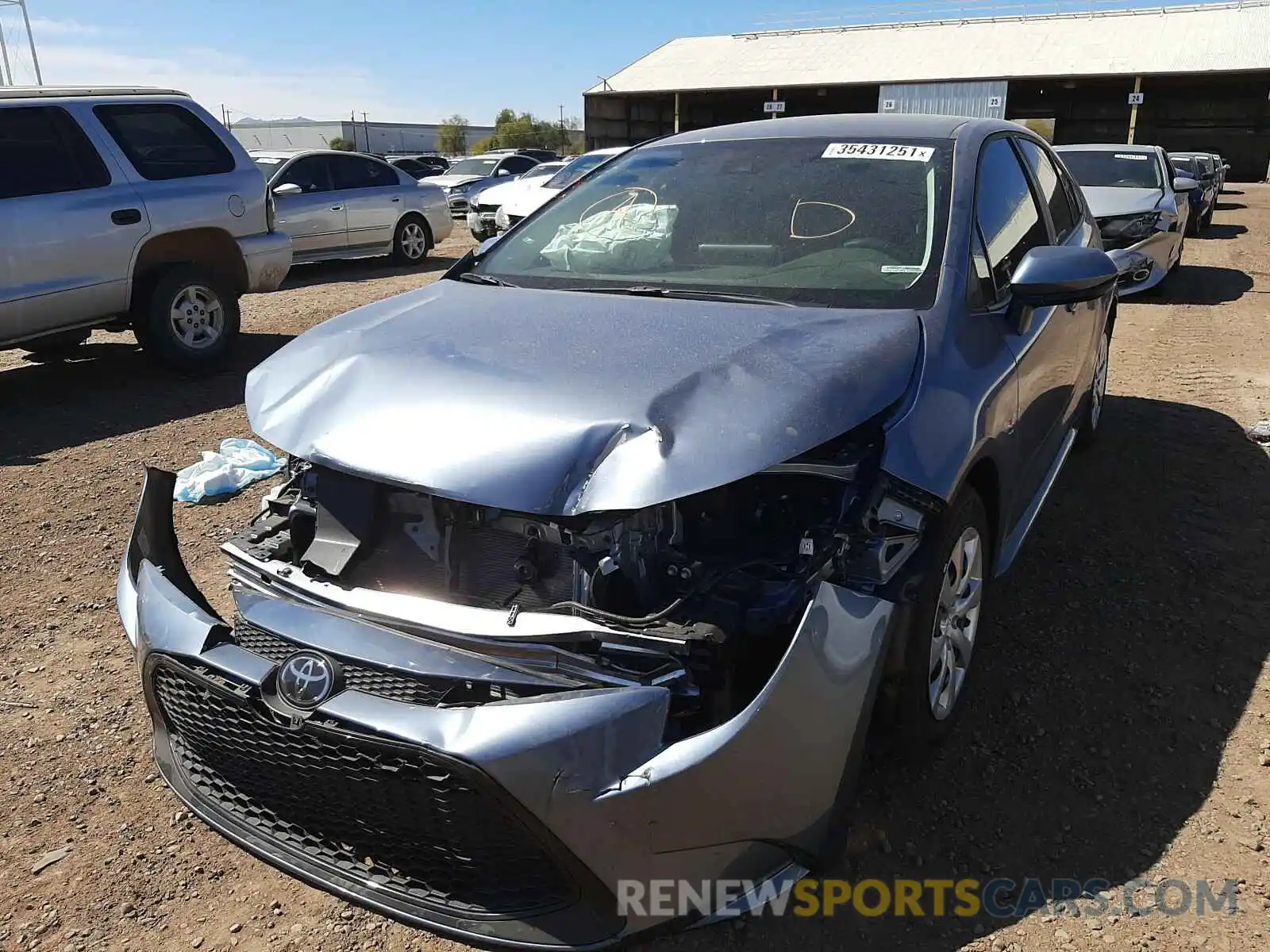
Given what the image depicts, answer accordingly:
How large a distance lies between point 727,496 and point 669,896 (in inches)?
37.2

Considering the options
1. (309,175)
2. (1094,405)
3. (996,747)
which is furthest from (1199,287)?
(309,175)

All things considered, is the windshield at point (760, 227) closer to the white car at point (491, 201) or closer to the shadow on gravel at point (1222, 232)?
the white car at point (491, 201)

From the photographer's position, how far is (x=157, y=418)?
247 inches

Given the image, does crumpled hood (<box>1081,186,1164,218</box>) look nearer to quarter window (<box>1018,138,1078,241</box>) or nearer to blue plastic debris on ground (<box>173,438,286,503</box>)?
quarter window (<box>1018,138,1078,241</box>)

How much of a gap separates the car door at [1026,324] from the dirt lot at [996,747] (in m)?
0.61

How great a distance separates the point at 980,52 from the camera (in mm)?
37188

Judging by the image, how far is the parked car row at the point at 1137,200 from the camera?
967 cm

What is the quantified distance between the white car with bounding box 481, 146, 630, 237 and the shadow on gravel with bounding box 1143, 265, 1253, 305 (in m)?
6.60

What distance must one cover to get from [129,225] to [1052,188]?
5875 millimetres

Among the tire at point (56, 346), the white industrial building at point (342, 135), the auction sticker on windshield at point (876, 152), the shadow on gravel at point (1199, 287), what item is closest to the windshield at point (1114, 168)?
the shadow on gravel at point (1199, 287)

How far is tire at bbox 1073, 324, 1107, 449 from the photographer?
196 inches

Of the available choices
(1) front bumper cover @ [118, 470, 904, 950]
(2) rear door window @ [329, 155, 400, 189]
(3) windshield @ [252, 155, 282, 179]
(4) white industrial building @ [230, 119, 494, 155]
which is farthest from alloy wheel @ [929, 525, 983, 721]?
(4) white industrial building @ [230, 119, 494, 155]

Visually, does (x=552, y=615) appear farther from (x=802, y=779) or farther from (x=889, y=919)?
(x=889, y=919)

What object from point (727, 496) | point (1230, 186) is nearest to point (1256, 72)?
point (1230, 186)
